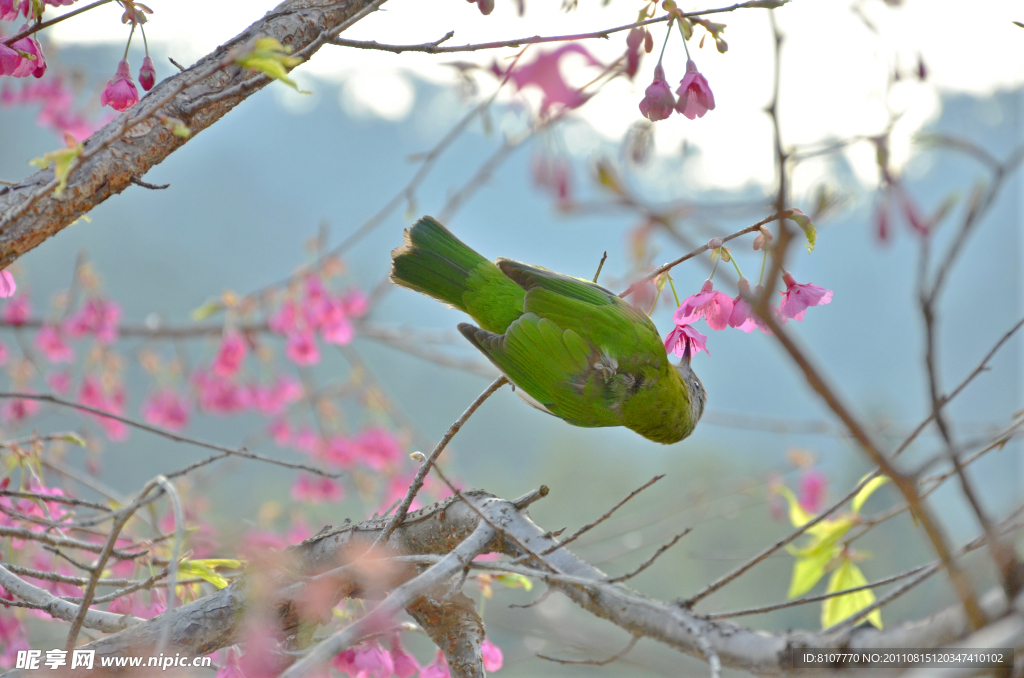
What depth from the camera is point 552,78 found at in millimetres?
929

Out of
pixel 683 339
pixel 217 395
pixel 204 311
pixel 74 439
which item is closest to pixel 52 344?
pixel 217 395

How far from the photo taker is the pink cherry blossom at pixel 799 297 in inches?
54.7

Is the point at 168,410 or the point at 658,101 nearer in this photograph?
the point at 658,101

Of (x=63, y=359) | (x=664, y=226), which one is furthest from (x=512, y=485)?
(x=664, y=226)

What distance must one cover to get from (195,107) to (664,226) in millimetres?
1086

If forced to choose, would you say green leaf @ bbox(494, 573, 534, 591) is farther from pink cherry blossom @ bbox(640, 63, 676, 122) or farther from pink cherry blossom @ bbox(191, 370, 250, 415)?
pink cherry blossom @ bbox(191, 370, 250, 415)

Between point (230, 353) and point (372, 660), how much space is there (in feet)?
7.32

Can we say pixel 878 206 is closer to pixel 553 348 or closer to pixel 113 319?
pixel 553 348

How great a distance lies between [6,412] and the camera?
361 centimetres

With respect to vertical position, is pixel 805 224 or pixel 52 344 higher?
pixel 52 344

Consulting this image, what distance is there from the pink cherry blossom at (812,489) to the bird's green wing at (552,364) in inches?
132

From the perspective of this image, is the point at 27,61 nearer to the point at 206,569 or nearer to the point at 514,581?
the point at 206,569

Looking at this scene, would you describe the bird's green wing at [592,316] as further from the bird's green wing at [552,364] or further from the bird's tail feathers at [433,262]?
the bird's tail feathers at [433,262]

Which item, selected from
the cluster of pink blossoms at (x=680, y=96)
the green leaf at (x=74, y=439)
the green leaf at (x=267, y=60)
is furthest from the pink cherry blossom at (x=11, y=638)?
the cluster of pink blossoms at (x=680, y=96)
